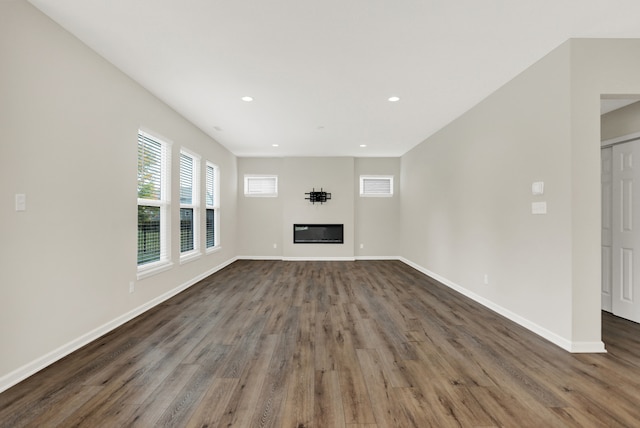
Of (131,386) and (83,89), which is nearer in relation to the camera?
(131,386)

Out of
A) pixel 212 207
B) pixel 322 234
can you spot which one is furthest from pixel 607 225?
pixel 212 207

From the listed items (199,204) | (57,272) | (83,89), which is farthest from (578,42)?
(199,204)

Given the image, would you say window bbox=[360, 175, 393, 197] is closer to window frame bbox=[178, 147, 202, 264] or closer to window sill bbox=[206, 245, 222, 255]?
window sill bbox=[206, 245, 222, 255]

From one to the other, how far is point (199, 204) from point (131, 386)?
3825 mm

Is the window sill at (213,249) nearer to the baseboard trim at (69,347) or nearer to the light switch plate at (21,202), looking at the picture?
the baseboard trim at (69,347)

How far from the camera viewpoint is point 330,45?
2639 mm

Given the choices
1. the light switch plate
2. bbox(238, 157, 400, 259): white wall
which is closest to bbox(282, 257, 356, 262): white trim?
bbox(238, 157, 400, 259): white wall

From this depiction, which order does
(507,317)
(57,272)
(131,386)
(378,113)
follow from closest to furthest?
(131,386), (57,272), (507,317), (378,113)

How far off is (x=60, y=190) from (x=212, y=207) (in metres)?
3.78

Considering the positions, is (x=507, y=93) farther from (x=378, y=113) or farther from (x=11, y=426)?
(x=11, y=426)

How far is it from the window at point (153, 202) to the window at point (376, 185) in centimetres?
505

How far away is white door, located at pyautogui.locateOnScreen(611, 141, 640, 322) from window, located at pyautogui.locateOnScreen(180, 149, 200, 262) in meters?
5.97

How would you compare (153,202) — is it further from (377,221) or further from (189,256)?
(377,221)

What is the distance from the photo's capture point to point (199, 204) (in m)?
5.41
